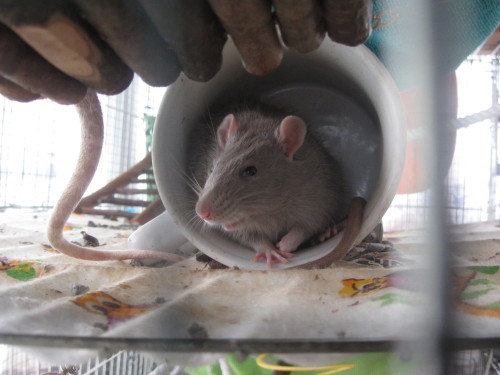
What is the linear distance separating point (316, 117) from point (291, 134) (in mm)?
557

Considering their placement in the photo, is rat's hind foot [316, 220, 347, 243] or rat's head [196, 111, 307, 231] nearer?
rat's head [196, 111, 307, 231]

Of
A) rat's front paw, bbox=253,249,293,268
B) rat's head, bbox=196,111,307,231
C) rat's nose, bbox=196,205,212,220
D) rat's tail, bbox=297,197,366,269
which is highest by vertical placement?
rat's head, bbox=196,111,307,231

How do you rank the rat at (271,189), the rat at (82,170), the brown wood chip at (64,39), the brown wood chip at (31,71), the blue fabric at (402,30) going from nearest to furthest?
1. the brown wood chip at (64,39)
2. the brown wood chip at (31,71)
3. the rat at (82,170)
4. the blue fabric at (402,30)
5. the rat at (271,189)

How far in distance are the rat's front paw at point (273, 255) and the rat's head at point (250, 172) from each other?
11cm

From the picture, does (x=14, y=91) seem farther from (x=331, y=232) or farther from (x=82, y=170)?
(x=331, y=232)

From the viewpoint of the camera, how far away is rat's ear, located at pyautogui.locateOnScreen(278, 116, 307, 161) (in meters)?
1.40

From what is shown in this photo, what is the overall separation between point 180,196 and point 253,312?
72 cm

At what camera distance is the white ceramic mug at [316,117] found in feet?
3.82

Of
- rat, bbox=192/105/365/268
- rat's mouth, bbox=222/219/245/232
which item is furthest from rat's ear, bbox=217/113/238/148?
rat's mouth, bbox=222/219/245/232

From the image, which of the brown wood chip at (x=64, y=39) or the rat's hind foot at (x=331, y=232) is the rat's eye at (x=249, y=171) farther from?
the brown wood chip at (x=64, y=39)

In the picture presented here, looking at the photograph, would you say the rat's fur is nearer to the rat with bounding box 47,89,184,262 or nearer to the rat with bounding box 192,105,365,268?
the rat with bounding box 192,105,365,268

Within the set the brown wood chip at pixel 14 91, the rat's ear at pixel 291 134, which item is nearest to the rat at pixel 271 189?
the rat's ear at pixel 291 134

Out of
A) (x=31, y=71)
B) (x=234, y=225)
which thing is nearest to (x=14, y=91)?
(x=31, y=71)

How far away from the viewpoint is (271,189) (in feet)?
4.56
